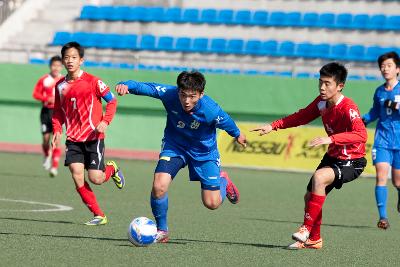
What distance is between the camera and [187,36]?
2692cm

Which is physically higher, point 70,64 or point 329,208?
point 70,64

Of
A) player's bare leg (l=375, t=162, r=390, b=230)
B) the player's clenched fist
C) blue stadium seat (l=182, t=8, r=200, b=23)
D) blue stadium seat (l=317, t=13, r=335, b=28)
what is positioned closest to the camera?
the player's clenched fist

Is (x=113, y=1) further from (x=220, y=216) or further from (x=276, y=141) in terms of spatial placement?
(x=220, y=216)

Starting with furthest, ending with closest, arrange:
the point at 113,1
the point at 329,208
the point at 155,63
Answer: the point at 113,1 → the point at 155,63 → the point at 329,208

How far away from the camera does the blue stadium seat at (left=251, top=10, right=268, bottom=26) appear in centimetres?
2655

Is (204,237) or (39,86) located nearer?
(204,237)

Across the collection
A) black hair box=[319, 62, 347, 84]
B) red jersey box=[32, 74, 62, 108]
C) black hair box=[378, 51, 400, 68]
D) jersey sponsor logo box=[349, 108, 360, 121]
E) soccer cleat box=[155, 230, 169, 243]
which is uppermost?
black hair box=[378, 51, 400, 68]

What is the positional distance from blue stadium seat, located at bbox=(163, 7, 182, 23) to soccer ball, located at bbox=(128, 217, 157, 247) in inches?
754

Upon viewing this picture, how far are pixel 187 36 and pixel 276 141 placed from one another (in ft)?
22.4

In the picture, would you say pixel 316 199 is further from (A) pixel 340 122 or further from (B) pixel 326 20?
(B) pixel 326 20

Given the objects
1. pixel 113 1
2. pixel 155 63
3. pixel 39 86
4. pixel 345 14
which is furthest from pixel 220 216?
pixel 113 1

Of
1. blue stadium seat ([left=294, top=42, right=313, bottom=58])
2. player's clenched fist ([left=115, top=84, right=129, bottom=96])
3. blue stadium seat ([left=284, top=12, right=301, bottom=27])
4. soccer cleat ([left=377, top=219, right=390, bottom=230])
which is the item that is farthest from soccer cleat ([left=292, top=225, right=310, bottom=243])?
blue stadium seat ([left=284, top=12, right=301, bottom=27])

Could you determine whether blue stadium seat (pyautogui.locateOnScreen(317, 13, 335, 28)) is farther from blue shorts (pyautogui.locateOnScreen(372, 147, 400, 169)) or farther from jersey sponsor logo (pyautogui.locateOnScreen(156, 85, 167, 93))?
jersey sponsor logo (pyautogui.locateOnScreen(156, 85, 167, 93))

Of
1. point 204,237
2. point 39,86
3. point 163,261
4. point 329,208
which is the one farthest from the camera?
point 39,86
